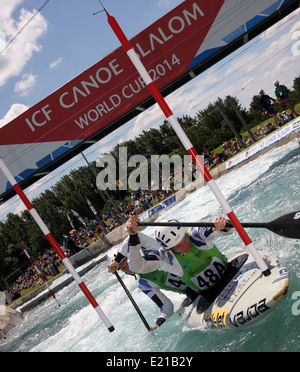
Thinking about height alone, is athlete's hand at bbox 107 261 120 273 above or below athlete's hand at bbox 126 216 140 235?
below

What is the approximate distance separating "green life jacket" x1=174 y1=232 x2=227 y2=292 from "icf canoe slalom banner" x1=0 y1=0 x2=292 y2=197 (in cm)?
708

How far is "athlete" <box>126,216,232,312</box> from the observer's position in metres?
5.11

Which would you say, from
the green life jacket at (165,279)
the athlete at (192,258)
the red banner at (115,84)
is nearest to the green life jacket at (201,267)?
the athlete at (192,258)

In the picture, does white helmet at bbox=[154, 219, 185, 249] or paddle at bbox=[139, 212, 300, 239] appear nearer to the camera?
paddle at bbox=[139, 212, 300, 239]

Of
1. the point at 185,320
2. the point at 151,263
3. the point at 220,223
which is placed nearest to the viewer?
the point at 220,223

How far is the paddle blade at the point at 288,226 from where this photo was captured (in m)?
4.78

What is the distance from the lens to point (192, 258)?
210 inches

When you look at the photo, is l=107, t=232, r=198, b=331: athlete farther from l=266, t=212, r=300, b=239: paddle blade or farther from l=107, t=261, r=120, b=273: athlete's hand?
l=266, t=212, r=300, b=239: paddle blade

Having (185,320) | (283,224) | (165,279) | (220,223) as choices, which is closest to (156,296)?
(165,279)

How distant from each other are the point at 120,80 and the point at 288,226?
25.1ft

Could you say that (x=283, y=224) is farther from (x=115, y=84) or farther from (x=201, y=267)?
(x=115, y=84)

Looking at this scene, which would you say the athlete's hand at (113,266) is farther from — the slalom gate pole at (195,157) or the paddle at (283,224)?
the slalom gate pole at (195,157)

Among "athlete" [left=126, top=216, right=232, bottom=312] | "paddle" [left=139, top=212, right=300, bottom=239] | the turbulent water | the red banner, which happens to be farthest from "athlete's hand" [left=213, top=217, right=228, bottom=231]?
the red banner

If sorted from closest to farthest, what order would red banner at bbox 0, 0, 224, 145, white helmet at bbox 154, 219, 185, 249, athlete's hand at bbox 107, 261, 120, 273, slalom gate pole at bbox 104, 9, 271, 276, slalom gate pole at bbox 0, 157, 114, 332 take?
slalom gate pole at bbox 104, 9, 271, 276 < white helmet at bbox 154, 219, 185, 249 < slalom gate pole at bbox 0, 157, 114, 332 < athlete's hand at bbox 107, 261, 120, 273 < red banner at bbox 0, 0, 224, 145
